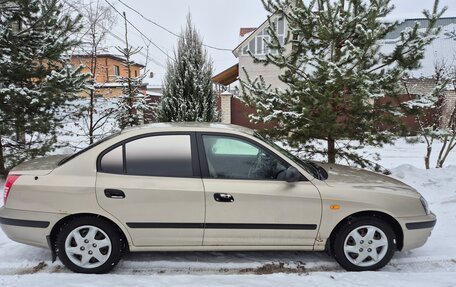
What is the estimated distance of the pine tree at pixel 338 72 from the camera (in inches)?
228

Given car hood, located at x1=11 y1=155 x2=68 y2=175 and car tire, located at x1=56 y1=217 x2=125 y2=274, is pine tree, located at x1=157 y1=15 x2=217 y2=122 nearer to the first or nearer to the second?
car hood, located at x1=11 y1=155 x2=68 y2=175

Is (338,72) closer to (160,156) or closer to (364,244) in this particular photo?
(364,244)

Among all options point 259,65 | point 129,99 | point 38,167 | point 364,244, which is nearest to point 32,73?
point 129,99

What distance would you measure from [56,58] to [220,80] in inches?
661

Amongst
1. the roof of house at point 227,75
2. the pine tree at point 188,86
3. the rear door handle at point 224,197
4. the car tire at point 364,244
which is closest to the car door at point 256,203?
the rear door handle at point 224,197

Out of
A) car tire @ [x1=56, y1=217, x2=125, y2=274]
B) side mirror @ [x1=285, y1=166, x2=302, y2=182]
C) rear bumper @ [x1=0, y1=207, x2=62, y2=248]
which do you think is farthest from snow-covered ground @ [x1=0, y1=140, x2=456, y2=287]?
side mirror @ [x1=285, y1=166, x2=302, y2=182]

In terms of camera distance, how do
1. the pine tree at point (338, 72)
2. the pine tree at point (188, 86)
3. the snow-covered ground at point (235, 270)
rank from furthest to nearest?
the pine tree at point (188, 86)
the pine tree at point (338, 72)
the snow-covered ground at point (235, 270)

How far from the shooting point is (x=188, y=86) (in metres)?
9.05

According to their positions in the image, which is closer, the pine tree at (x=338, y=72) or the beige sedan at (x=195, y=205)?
the beige sedan at (x=195, y=205)

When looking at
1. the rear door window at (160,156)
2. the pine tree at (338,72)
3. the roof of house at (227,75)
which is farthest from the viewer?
the roof of house at (227,75)

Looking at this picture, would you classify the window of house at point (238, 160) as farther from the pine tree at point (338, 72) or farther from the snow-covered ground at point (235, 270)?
→ the pine tree at point (338, 72)

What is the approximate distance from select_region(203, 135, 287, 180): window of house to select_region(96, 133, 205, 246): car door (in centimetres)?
17

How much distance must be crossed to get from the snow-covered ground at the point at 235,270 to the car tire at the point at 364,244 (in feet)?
0.48

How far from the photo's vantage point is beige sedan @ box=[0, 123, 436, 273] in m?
3.35
